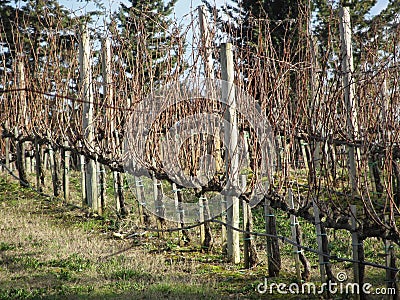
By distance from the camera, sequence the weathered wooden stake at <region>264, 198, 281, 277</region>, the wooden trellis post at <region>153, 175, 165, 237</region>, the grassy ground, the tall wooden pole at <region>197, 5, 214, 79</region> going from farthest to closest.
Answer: the wooden trellis post at <region>153, 175, 165, 237</region> < the tall wooden pole at <region>197, 5, 214, 79</region> < the weathered wooden stake at <region>264, 198, 281, 277</region> < the grassy ground

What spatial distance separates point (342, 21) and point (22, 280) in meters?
4.65

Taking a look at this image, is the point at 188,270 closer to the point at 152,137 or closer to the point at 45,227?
the point at 152,137

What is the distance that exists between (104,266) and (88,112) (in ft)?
10.7

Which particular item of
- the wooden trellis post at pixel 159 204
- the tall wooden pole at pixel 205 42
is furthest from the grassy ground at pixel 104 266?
the tall wooden pole at pixel 205 42

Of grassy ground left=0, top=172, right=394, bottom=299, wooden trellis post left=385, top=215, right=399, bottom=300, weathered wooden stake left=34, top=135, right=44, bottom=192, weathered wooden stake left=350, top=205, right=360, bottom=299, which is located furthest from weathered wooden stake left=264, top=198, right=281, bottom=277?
weathered wooden stake left=34, top=135, right=44, bottom=192

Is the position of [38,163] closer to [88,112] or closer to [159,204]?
[88,112]

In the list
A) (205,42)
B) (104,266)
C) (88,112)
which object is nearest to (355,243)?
(104,266)

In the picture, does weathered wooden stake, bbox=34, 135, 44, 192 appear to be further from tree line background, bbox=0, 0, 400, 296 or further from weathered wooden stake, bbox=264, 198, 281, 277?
weathered wooden stake, bbox=264, 198, 281, 277

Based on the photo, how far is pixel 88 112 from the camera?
812cm

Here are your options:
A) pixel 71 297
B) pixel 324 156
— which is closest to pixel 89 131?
pixel 71 297

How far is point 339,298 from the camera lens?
14.5 ft

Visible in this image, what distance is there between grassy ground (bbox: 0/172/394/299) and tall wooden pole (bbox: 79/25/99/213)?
45 cm

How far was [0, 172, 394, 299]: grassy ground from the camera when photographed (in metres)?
4.84

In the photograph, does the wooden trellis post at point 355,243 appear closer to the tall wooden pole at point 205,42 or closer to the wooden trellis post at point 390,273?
the wooden trellis post at point 390,273
